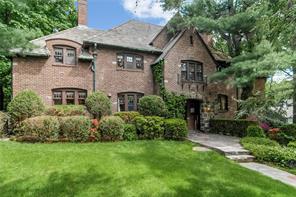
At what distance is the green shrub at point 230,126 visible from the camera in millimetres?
15216

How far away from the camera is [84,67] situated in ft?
52.5

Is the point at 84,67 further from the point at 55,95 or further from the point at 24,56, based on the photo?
the point at 24,56

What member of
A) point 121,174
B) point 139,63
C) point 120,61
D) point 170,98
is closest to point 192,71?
point 170,98

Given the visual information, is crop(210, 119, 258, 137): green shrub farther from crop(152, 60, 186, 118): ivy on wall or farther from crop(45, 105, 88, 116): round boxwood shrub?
crop(45, 105, 88, 116): round boxwood shrub

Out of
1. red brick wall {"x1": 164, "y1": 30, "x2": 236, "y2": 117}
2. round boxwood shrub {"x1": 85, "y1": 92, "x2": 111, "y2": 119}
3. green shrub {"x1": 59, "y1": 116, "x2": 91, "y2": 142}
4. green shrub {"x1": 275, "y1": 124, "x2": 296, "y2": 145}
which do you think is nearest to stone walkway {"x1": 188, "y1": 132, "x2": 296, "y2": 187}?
A: green shrub {"x1": 275, "y1": 124, "x2": 296, "y2": 145}

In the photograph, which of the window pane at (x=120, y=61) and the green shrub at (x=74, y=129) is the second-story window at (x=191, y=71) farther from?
the green shrub at (x=74, y=129)

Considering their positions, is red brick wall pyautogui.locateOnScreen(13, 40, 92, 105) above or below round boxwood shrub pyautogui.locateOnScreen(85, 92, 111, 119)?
above

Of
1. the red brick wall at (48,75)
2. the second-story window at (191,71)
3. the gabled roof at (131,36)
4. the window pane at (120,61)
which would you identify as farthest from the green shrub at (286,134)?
the red brick wall at (48,75)

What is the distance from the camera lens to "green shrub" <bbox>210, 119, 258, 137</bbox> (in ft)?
49.9

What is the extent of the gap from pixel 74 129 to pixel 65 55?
20.3 ft

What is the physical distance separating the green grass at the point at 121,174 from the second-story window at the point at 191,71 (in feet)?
28.8

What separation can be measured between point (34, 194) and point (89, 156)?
120 inches

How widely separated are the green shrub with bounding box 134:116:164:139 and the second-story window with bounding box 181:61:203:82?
6.05m

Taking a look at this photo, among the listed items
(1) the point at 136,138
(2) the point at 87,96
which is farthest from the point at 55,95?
(1) the point at 136,138
